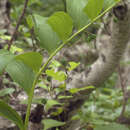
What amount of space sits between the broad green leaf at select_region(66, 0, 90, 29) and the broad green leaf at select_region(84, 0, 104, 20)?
25 millimetres

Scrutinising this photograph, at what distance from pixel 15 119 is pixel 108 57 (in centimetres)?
61

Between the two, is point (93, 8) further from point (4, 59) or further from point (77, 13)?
point (4, 59)

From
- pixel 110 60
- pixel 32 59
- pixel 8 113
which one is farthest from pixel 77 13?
pixel 110 60

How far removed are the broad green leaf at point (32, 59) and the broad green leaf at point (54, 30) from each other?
0.05m

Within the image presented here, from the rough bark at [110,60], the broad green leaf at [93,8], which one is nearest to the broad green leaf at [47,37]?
the broad green leaf at [93,8]

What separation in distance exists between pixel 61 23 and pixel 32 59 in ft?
0.36

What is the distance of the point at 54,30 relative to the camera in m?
0.45

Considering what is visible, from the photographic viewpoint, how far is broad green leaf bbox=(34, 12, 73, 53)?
1.40ft

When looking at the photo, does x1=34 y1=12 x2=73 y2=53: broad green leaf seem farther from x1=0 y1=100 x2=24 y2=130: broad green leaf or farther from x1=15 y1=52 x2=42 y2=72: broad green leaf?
x1=0 y1=100 x2=24 y2=130: broad green leaf

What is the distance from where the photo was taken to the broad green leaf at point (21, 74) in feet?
1.42

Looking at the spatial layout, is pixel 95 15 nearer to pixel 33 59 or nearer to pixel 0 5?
pixel 33 59

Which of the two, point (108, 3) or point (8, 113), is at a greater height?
point (108, 3)

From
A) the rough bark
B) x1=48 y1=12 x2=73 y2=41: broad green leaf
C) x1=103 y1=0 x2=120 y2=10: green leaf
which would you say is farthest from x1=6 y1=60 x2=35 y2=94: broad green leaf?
the rough bark

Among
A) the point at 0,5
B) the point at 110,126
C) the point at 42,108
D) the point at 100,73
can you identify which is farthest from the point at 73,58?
the point at 110,126
